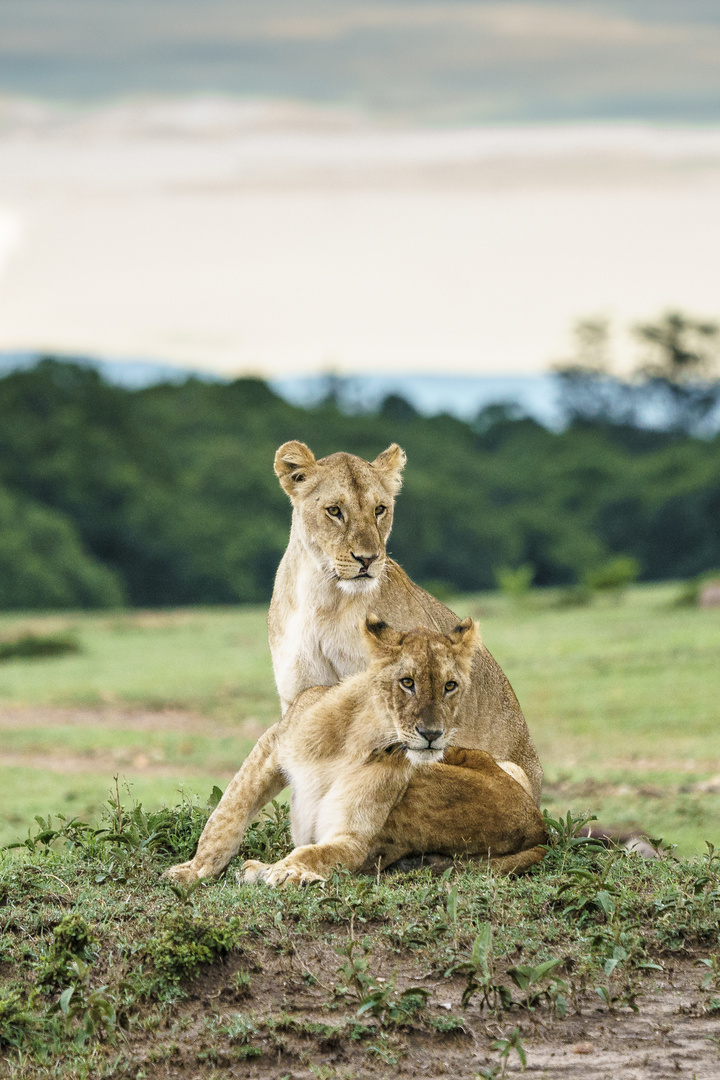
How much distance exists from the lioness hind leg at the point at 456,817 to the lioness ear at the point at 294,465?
4.97ft

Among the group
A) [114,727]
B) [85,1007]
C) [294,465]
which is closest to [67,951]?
[85,1007]

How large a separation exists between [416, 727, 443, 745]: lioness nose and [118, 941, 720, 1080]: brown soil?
0.89m

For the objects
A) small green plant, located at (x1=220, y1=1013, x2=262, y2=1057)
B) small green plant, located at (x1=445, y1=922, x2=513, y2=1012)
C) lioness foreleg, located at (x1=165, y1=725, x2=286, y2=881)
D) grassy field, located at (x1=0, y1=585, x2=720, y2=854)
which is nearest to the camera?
small green plant, located at (x1=220, y1=1013, x2=262, y2=1057)

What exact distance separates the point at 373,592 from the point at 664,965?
2075 millimetres

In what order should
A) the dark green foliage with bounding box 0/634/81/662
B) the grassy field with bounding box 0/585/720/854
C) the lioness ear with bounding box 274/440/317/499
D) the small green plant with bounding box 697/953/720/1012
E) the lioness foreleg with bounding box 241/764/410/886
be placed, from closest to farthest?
the small green plant with bounding box 697/953/720/1012 < the lioness foreleg with bounding box 241/764/410/886 < the lioness ear with bounding box 274/440/317/499 < the grassy field with bounding box 0/585/720/854 < the dark green foliage with bounding box 0/634/81/662

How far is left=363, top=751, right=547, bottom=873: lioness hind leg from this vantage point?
623cm

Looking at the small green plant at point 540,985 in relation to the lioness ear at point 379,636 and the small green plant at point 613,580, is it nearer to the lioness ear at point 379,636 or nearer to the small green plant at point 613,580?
the lioness ear at point 379,636

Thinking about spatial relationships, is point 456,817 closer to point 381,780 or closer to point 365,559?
point 381,780

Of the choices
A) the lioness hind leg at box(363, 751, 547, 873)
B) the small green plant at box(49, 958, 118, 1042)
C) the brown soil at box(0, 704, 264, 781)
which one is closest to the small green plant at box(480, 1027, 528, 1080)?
the small green plant at box(49, 958, 118, 1042)

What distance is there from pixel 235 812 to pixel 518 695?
34.7 ft

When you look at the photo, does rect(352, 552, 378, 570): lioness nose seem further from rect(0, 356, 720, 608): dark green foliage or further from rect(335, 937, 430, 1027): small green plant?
rect(0, 356, 720, 608): dark green foliage

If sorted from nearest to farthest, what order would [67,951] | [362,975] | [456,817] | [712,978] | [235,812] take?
[362,975] < [67,951] < [712,978] < [456,817] < [235,812]

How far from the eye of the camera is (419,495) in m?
45.3

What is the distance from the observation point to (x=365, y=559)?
21.1ft
